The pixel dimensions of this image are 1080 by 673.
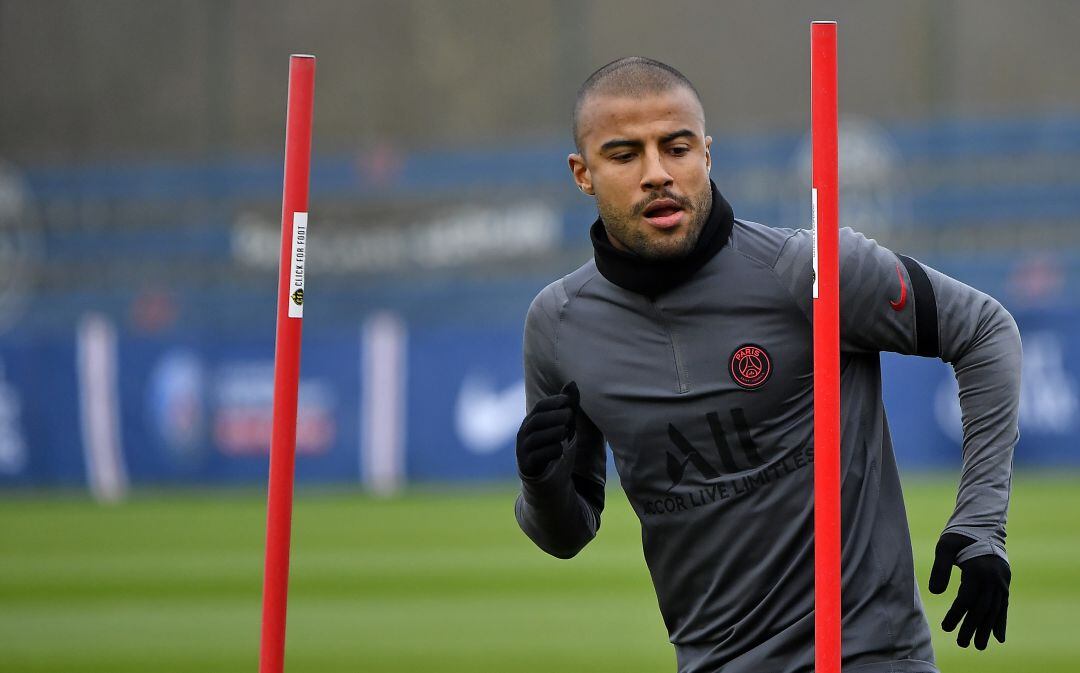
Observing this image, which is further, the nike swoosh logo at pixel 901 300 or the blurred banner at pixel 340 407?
the blurred banner at pixel 340 407

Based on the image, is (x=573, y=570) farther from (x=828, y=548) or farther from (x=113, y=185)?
(x=113, y=185)

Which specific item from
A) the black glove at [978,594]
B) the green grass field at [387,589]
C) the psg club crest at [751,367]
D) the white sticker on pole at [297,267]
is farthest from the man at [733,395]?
the green grass field at [387,589]

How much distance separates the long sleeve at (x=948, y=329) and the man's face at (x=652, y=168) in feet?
1.13

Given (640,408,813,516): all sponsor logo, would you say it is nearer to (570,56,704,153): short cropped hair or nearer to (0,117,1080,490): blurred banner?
(570,56,704,153): short cropped hair

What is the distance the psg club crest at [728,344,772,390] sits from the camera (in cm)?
408

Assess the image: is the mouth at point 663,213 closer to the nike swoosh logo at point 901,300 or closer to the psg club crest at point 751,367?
the psg club crest at point 751,367

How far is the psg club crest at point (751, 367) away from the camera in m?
4.08

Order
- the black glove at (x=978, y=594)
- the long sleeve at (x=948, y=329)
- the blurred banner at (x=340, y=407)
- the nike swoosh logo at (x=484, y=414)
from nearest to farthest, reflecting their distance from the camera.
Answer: the black glove at (x=978, y=594) < the long sleeve at (x=948, y=329) < the blurred banner at (x=340, y=407) < the nike swoosh logo at (x=484, y=414)

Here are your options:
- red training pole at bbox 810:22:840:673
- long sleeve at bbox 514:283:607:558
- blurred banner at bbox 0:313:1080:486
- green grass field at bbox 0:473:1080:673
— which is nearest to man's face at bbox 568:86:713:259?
long sleeve at bbox 514:283:607:558

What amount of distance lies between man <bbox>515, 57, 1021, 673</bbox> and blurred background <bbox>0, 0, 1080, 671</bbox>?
14.8 feet

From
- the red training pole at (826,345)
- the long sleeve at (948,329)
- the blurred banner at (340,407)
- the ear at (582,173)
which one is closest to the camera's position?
the red training pole at (826,345)

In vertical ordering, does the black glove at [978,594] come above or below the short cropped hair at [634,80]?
below

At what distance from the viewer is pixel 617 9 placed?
3019cm

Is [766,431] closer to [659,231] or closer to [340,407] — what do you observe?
[659,231]
